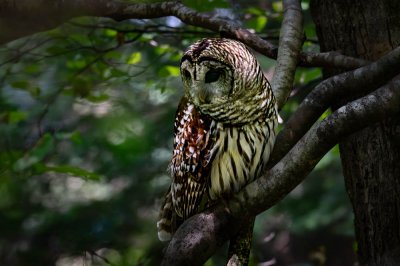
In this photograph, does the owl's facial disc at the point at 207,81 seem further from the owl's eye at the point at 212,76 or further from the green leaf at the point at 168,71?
the green leaf at the point at 168,71

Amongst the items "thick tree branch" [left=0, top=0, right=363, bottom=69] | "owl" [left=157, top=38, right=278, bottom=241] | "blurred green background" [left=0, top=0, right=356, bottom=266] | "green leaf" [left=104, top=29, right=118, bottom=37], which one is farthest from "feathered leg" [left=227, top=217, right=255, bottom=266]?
"green leaf" [left=104, top=29, right=118, bottom=37]

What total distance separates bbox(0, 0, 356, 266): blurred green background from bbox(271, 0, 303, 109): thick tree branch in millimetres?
581

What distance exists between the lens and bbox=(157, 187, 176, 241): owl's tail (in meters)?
3.07

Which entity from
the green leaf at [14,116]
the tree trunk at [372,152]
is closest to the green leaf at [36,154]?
the green leaf at [14,116]

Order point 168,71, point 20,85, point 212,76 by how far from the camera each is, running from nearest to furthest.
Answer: point 212,76 → point 20,85 → point 168,71

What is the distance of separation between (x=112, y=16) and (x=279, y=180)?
1701 mm

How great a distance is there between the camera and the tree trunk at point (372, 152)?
2775 millimetres

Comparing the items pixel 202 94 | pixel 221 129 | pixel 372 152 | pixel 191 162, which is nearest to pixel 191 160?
pixel 191 162

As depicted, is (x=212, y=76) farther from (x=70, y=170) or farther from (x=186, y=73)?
(x=70, y=170)

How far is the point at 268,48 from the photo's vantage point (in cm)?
336

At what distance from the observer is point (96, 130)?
470cm

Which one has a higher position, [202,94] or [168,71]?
[202,94]

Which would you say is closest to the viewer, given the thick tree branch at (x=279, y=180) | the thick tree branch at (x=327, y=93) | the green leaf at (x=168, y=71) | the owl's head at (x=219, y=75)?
the thick tree branch at (x=279, y=180)

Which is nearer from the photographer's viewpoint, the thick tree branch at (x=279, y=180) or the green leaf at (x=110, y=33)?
the thick tree branch at (x=279, y=180)
